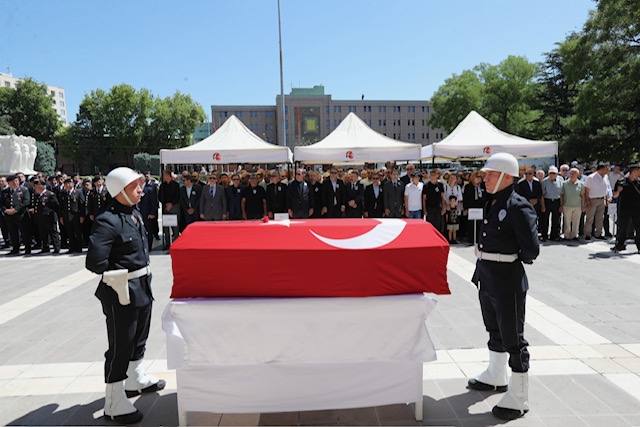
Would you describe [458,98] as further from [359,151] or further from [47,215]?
[47,215]

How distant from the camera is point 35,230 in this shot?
11.9 metres

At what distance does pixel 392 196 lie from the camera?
447 inches

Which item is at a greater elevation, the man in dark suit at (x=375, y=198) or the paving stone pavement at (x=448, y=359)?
the man in dark suit at (x=375, y=198)

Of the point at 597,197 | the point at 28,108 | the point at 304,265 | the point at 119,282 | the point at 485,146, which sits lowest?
the point at 597,197

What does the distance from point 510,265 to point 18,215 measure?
12.3 meters

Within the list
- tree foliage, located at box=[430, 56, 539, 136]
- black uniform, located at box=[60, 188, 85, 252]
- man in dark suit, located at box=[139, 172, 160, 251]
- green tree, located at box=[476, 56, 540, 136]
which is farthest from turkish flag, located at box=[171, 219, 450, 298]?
green tree, located at box=[476, 56, 540, 136]

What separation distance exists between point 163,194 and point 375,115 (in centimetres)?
10202

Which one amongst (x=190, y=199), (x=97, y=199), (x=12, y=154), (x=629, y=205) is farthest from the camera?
(x=12, y=154)

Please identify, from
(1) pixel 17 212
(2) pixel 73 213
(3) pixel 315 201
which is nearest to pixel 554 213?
(3) pixel 315 201

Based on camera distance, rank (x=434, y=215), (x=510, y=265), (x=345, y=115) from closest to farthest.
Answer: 1. (x=510, y=265)
2. (x=434, y=215)
3. (x=345, y=115)

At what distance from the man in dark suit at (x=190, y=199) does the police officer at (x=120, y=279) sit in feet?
26.7

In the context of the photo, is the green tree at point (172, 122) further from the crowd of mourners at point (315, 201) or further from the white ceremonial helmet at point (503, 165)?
the white ceremonial helmet at point (503, 165)

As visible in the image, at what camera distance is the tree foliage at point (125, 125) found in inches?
2781

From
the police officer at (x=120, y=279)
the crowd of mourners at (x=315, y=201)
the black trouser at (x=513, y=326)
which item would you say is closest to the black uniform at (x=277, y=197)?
the crowd of mourners at (x=315, y=201)
